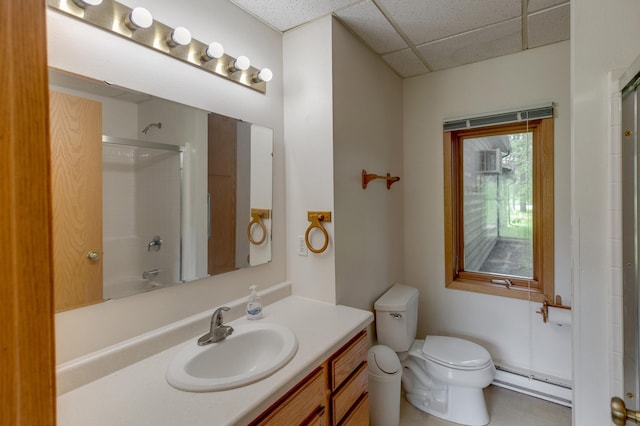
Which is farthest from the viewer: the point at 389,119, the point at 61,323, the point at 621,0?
the point at 389,119

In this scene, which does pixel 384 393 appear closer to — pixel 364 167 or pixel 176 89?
pixel 364 167

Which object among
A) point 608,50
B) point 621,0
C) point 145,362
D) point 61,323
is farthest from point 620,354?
point 61,323

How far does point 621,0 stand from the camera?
1.10 m

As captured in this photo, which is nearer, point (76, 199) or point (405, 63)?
point (76, 199)

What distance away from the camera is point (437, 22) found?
69.3 inches

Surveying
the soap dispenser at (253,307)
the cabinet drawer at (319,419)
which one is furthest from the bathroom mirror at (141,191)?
the cabinet drawer at (319,419)

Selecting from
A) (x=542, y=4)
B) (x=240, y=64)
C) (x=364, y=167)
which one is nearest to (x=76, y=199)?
(x=240, y=64)

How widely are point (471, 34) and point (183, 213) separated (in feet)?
6.64

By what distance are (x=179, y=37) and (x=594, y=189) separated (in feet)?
5.81

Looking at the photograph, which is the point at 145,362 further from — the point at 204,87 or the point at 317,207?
the point at 204,87

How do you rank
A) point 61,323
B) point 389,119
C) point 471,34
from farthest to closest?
point 389,119, point 471,34, point 61,323

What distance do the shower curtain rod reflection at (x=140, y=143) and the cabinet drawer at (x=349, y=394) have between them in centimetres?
128

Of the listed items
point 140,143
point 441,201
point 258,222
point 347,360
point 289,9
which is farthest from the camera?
point 441,201

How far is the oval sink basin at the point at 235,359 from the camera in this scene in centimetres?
99
